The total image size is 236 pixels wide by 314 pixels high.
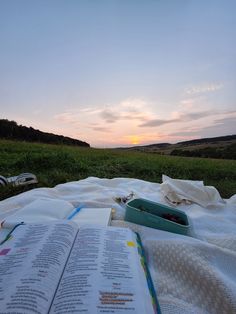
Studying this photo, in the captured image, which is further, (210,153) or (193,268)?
(210,153)

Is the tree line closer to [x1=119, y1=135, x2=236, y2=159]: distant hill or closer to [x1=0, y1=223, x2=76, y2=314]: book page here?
[x1=119, y1=135, x2=236, y2=159]: distant hill

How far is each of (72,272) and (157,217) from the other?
0.62 meters

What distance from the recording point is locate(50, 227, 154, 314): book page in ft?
1.65

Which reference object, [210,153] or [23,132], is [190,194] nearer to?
[23,132]

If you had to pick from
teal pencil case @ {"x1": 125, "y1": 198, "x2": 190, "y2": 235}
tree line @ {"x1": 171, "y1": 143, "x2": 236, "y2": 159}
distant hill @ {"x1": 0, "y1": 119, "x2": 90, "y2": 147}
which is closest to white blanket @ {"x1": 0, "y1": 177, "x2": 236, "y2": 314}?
teal pencil case @ {"x1": 125, "y1": 198, "x2": 190, "y2": 235}

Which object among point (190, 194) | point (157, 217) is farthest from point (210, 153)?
point (157, 217)

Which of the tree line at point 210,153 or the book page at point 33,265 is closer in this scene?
the book page at point 33,265

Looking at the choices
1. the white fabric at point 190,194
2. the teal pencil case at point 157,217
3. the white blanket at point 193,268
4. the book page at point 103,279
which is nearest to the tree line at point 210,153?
the white fabric at point 190,194

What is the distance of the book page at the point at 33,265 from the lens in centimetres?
51

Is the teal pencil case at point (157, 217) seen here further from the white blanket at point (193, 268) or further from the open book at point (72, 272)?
the open book at point (72, 272)

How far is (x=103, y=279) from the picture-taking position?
59 cm

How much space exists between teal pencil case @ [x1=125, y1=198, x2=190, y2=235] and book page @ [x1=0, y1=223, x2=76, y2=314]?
0.43m

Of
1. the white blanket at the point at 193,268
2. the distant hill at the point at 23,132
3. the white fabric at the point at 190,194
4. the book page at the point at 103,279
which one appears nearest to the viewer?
the book page at the point at 103,279

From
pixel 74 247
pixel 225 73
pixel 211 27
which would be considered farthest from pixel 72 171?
pixel 225 73
